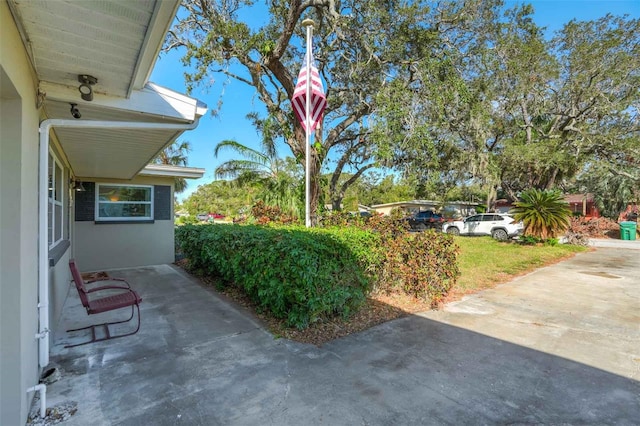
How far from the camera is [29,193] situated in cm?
247

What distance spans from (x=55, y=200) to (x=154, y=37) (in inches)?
170

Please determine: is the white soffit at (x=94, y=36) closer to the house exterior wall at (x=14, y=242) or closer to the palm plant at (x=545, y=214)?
the house exterior wall at (x=14, y=242)

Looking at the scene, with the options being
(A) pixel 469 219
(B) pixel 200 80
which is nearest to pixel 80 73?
(B) pixel 200 80

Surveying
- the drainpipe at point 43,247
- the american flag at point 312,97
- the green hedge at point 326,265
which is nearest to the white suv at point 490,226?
the green hedge at point 326,265

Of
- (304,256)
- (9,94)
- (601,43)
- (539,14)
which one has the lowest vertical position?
(304,256)

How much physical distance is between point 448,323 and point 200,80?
32.4 feet

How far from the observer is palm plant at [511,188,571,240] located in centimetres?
1165

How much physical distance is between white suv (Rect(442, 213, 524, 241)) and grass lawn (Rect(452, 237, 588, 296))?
281 centimetres

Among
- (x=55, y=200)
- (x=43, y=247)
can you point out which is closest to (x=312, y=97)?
(x=55, y=200)

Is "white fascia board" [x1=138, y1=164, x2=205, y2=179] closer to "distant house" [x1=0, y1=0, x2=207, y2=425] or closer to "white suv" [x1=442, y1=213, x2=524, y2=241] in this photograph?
"distant house" [x1=0, y1=0, x2=207, y2=425]

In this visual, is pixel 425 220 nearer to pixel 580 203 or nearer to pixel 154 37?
pixel 580 203

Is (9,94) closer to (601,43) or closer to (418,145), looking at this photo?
(418,145)

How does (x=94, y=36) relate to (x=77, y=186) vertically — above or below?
above

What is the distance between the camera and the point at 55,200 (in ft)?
16.5
